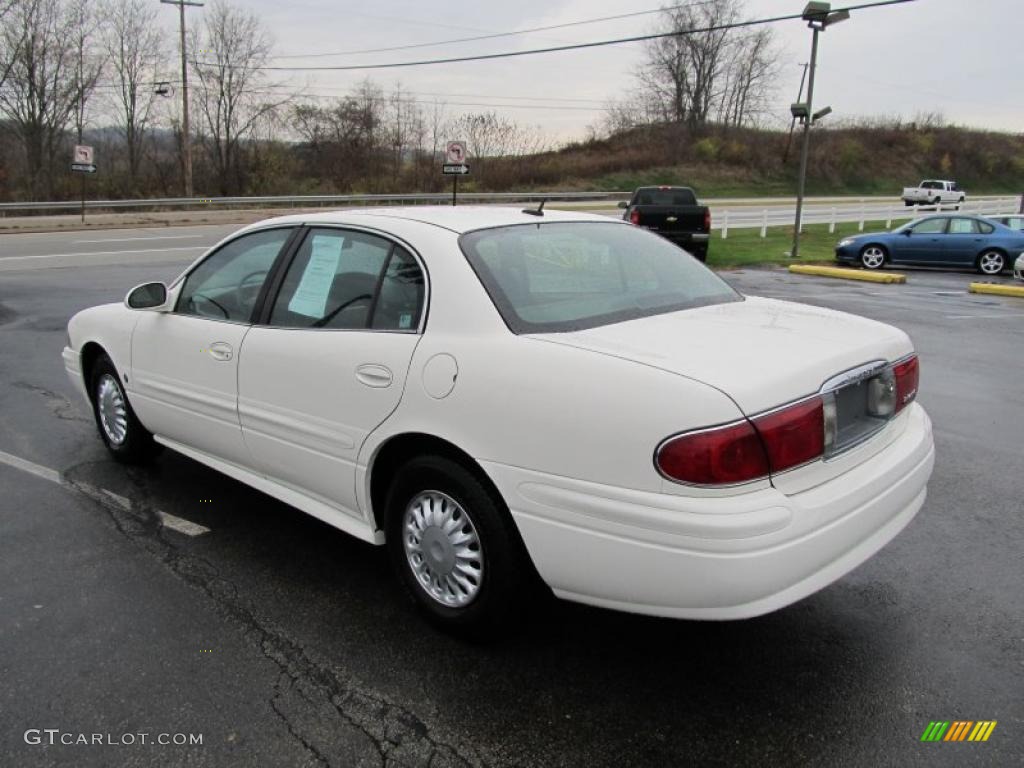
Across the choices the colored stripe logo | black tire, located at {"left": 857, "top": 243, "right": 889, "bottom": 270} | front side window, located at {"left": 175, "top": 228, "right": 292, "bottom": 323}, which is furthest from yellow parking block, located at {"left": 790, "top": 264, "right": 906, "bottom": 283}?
the colored stripe logo

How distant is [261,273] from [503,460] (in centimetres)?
190

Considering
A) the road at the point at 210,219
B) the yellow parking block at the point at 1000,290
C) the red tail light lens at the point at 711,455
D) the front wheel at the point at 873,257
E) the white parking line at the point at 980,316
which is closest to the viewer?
the red tail light lens at the point at 711,455

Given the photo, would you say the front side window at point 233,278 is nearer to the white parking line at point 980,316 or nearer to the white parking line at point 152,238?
the white parking line at point 980,316

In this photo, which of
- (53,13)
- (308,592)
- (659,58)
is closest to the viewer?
(308,592)

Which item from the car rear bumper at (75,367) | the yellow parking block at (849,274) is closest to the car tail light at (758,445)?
the car rear bumper at (75,367)

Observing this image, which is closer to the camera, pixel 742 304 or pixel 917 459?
pixel 917 459

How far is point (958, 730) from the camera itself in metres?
2.59

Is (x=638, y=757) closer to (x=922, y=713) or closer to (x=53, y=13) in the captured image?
(x=922, y=713)

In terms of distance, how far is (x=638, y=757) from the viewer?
2.46 metres

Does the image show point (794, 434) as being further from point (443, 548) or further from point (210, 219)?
point (210, 219)

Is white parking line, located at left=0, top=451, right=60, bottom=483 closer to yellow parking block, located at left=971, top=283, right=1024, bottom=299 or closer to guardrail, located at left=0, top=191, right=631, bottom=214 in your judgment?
yellow parking block, located at left=971, top=283, right=1024, bottom=299

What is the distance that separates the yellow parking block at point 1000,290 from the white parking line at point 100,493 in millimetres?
15585

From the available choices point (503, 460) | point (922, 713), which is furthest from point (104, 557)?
point (922, 713)

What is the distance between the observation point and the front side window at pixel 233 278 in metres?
3.92
